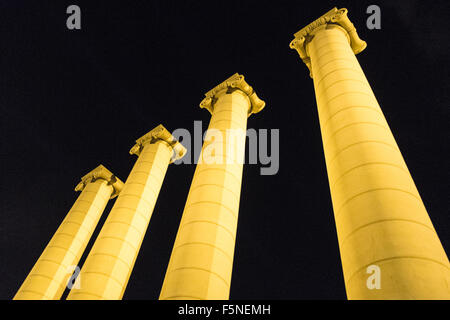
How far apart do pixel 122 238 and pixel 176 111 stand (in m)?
111

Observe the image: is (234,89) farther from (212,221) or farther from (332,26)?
(212,221)

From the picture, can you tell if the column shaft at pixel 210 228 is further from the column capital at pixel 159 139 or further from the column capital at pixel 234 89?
the column capital at pixel 159 139

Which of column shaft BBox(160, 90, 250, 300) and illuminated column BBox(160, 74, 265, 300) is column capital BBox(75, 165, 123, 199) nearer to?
illuminated column BBox(160, 74, 265, 300)

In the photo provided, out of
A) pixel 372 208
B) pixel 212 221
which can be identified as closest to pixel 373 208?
pixel 372 208

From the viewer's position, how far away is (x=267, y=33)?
133875mm

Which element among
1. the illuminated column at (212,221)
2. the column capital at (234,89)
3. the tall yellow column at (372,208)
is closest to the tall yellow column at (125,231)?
the illuminated column at (212,221)

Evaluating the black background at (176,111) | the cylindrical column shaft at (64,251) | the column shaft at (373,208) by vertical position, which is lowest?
the column shaft at (373,208)

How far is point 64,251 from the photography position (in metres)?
61.2

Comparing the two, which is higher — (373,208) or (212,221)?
(212,221)

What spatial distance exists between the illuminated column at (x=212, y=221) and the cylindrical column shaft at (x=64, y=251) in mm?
33651

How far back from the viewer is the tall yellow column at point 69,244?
55312 mm
